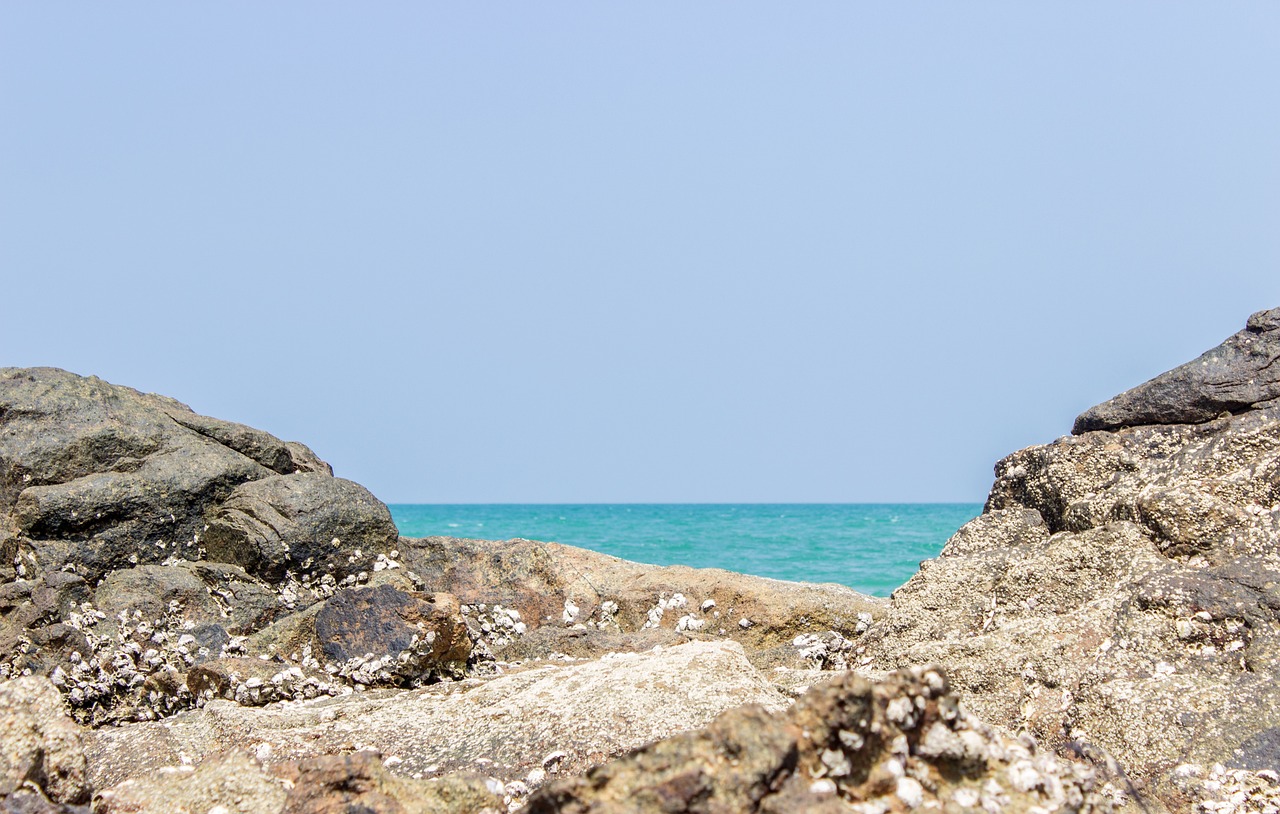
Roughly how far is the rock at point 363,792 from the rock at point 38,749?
41.3 inches

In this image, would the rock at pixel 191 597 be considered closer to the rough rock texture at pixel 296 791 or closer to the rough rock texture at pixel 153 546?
the rough rock texture at pixel 153 546

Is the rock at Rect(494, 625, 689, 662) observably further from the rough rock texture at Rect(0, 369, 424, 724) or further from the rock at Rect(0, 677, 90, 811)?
the rock at Rect(0, 677, 90, 811)

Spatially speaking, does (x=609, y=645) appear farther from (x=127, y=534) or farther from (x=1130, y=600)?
(x=127, y=534)

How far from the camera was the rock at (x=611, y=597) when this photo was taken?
8086mm

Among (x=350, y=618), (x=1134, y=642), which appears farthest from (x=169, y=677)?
(x=1134, y=642)

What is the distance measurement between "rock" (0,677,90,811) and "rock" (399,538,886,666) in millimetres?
3606

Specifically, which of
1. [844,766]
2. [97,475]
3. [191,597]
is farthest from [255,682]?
[844,766]

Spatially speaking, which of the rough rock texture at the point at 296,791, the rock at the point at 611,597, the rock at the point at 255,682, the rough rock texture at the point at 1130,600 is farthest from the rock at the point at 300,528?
the rough rock texture at the point at 1130,600

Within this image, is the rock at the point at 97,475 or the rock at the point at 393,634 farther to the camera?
the rock at the point at 97,475

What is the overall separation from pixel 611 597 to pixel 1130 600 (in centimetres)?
419

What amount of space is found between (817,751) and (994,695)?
270 cm

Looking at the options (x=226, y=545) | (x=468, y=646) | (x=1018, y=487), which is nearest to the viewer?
(x=468, y=646)

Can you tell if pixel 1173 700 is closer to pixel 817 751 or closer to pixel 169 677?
pixel 817 751

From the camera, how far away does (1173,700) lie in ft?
16.3
